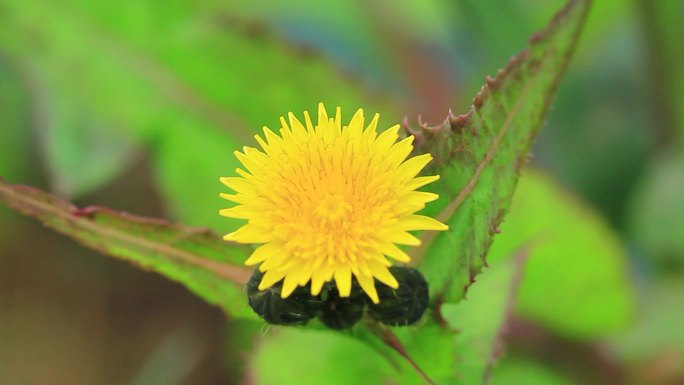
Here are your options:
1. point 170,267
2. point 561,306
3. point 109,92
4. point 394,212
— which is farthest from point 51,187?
point 394,212

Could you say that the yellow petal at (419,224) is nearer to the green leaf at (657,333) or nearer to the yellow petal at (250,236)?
the yellow petal at (250,236)

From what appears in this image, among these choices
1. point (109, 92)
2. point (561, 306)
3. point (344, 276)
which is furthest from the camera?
point (109, 92)

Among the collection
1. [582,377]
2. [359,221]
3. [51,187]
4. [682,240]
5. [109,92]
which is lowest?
[51,187]

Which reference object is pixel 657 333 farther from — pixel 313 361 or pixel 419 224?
pixel 419 224

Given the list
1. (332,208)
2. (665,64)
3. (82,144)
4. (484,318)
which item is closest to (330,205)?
(332,208)

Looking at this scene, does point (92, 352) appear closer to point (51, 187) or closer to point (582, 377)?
point (51, 187)

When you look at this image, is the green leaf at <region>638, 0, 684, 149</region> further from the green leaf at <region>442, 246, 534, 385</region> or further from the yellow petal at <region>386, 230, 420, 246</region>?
the yellow petal at <region>386, 230, 420, 246</region>
